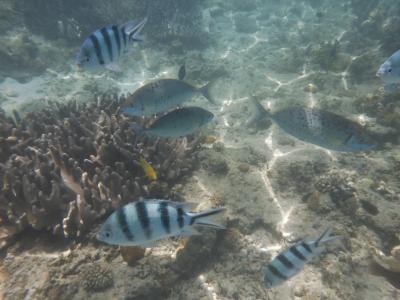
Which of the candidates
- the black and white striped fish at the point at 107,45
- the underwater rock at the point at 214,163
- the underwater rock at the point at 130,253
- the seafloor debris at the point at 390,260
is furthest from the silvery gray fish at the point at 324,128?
the underwater rock at the point at 130,253

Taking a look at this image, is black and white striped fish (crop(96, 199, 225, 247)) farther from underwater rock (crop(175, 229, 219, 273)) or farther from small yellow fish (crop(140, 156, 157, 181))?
small yellow fish (crop(140, 156, 157, 181))

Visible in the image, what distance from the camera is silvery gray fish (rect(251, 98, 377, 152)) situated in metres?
3.56

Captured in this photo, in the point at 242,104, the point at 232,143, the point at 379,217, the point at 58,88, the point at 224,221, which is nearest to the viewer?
the point at 224,221

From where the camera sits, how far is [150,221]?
2424 mm

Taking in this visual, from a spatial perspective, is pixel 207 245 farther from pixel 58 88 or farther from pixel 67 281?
pixel 58 88

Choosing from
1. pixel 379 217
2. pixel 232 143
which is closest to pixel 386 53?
pixel 232 143

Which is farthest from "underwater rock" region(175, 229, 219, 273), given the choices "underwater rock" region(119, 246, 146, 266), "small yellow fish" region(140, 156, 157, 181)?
"small yellow fish" region(140, 156, 157, 181)

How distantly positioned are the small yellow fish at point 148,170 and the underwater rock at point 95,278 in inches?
56.1

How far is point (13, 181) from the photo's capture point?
13.9 feet

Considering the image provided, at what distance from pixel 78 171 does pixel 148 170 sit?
1.03 meters

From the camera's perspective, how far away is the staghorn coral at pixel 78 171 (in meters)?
4.00

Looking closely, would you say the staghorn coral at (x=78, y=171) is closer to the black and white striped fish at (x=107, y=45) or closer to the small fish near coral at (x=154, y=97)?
the small fish near coral at (x=154, y=97)

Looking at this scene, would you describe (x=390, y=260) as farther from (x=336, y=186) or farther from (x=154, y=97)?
(x=154, y=97)

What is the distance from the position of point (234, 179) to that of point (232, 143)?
2.90 metres
